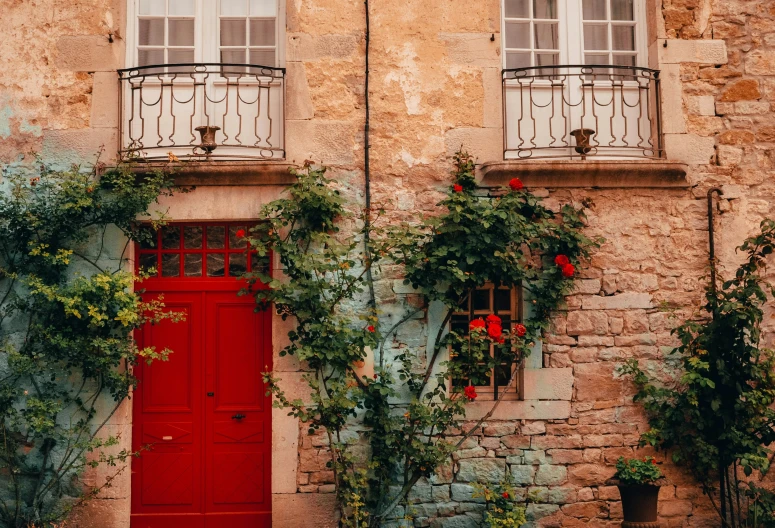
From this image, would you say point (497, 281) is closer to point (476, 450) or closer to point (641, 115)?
point (476, 450)

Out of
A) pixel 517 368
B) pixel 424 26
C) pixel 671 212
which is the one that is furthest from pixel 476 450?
pixel 424 26

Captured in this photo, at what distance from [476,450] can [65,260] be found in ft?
10.9

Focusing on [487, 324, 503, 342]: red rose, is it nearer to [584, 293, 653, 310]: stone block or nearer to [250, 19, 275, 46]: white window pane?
[584, 293, 653, 310]: stone block

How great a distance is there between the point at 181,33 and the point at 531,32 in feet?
9.32

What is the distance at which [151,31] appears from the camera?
6453 mm

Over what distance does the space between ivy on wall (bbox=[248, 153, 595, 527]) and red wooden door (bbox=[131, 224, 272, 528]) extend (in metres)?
0.36

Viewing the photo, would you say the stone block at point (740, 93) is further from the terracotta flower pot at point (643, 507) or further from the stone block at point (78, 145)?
the stone block at point (78, 145)

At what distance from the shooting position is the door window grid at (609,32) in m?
6.60

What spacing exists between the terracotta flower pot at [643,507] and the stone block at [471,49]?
11.1ft

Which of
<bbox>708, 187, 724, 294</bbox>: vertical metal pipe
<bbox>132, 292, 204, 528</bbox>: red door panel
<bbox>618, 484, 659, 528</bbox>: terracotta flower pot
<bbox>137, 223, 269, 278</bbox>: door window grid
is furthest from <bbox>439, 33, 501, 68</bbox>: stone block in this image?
<bbox>618, 484, 659, 528</bbox>: terracotta flower pot

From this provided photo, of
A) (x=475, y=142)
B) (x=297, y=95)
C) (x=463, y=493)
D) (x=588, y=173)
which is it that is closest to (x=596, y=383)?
(x=463, y=493)

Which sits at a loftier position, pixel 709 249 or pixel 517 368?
pixel 709 249

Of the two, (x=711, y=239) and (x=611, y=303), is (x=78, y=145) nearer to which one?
(x=611, y=303)

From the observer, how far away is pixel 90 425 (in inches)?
233
